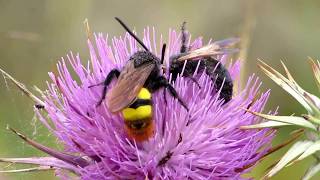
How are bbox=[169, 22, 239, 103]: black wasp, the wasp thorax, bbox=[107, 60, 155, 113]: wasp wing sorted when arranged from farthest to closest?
bbox=[169, 22, 239, 103]: black wasp
the wasp thorax
bbox=[107, 60, 155, 113]: wasp wing

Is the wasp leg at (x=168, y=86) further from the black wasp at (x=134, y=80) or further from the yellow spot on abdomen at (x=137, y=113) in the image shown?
the yellow spot on abdomen at (x=137, y=113)

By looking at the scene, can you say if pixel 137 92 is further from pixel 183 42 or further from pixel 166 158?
pixel 183 42

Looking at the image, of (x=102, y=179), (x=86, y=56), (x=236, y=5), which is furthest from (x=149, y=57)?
(x=236, y=5)

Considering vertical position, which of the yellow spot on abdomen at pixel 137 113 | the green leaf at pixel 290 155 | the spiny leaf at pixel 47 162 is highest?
the yellow spot on abdomen at pixel 137 113

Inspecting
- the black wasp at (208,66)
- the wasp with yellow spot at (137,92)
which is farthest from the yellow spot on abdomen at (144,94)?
the black wasp at (208,66)

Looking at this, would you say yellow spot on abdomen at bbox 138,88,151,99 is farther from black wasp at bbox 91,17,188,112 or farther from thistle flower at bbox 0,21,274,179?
thistle flower at bbox 0,21,274,179

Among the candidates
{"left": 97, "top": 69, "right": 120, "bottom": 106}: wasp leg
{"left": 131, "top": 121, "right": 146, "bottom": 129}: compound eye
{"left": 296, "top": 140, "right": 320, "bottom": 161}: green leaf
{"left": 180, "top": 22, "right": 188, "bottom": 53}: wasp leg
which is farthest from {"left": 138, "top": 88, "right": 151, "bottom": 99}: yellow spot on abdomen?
{"left": 296, "top": 140, "right": 320, "bottom": 161}: green leaf
